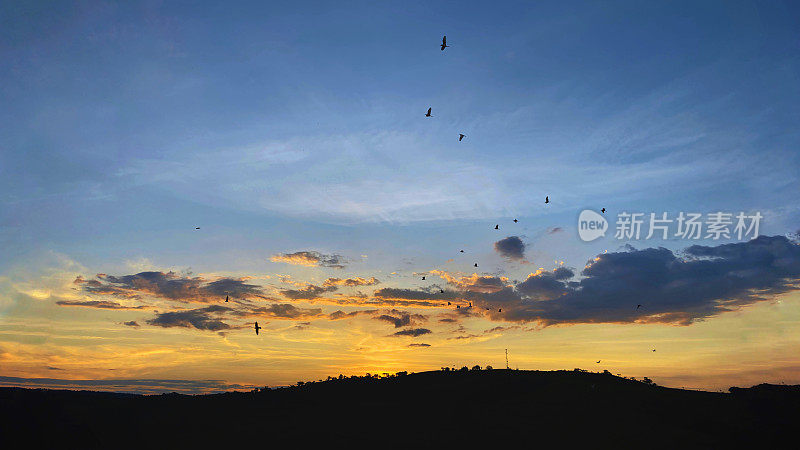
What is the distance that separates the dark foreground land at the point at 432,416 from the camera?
49.6 metres

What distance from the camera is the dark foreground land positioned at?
4959 cm

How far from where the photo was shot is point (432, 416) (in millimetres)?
56281

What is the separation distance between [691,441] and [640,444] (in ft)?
17.2

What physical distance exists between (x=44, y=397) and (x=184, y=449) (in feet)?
81.2

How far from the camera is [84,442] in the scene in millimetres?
52781

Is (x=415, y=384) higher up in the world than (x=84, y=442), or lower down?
higher up

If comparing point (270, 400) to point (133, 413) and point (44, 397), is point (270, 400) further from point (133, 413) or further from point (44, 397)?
point (44, 397)

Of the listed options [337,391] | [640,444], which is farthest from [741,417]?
[337,391]

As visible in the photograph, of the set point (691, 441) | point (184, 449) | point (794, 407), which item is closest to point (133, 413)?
point (184, 449)

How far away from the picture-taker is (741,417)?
181 feet

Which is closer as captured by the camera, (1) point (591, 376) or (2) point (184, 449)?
(2) point (184, 449)

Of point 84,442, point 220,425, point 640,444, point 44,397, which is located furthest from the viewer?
point 44,397

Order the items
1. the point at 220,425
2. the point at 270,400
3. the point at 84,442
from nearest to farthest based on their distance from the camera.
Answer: the point at 84,442 → the point at 220,425 → the point at 270,400

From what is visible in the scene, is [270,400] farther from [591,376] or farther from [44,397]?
[591,376]
